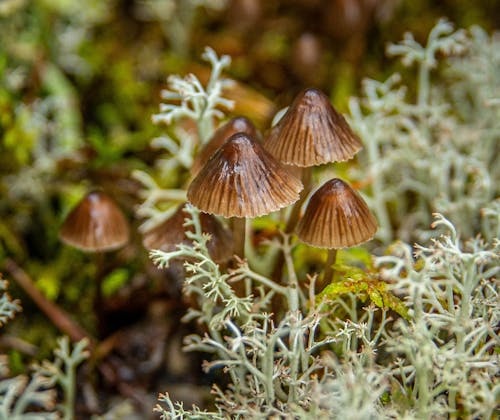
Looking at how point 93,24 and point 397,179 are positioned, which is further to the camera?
point 93,24

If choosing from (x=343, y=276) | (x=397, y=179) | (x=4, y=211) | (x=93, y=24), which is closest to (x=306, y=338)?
(x=343, y=276)

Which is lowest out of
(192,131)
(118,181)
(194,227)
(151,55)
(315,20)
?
(194,227)

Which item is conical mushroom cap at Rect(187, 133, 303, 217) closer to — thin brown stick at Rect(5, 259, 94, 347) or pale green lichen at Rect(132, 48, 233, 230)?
pale green lichen at Rect(132, 48, 233, 230)

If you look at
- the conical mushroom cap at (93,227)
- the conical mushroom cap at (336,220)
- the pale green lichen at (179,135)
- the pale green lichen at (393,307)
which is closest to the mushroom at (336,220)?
the conical mushroom cap at (336,220)

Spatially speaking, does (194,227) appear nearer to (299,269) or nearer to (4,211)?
(299,269)

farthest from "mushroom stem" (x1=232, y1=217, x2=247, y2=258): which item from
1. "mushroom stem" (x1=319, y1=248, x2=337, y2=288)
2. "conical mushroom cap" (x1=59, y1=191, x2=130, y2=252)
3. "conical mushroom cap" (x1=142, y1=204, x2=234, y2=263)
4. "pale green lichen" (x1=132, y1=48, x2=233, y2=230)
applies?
"conical mushroom cap" (x1=59, y1=191, x2=130, y2=252)

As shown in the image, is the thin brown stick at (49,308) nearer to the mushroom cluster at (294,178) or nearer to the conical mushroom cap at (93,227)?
the conical mushroom cap at (93,227)
